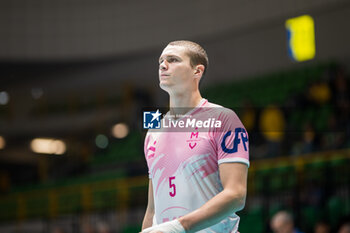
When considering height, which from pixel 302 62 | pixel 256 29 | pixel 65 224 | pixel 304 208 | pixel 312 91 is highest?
pixel 256 29

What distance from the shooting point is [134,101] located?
2188 centimetres

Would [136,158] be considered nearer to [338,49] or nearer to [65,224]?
[65,224]

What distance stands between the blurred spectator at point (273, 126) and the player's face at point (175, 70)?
348 inches

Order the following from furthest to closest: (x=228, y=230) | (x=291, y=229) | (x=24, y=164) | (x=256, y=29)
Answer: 1. (x=24, y=164)
2. (x=256, y=29)
3. (x=291, y=229)
4. (x=228, y=230)

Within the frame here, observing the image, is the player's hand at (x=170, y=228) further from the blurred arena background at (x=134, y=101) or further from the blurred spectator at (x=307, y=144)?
the blurred spectator at (x=307, y=144)

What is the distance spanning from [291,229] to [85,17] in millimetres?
15504

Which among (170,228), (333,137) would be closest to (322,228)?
(333,137)

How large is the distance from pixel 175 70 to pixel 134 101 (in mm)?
19226

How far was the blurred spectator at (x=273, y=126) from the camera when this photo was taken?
11375 mm

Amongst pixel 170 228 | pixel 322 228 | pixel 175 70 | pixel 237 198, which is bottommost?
pixel 322 228

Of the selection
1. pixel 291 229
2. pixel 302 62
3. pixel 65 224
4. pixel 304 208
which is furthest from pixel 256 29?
pixel 291 229

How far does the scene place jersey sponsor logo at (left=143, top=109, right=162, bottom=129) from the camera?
2938 millimetres

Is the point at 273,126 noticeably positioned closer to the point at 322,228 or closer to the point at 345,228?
the point at 322,228

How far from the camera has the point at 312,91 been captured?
45.4ft
